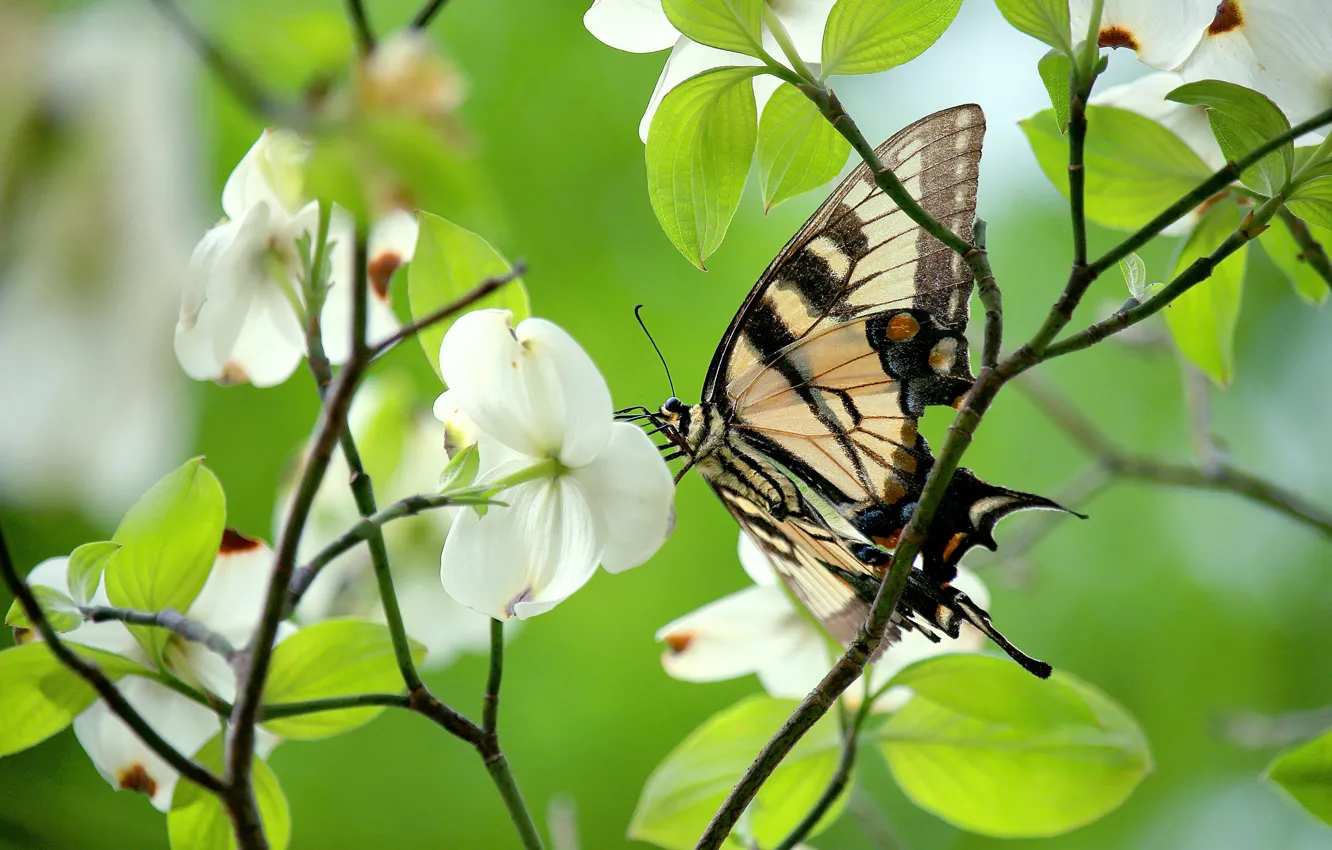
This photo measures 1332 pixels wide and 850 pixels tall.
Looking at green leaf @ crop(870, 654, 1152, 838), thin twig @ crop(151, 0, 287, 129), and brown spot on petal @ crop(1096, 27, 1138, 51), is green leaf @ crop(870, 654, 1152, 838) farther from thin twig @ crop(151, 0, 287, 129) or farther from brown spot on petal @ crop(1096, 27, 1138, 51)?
thin twig @ crop(151, 0, 287, 129)

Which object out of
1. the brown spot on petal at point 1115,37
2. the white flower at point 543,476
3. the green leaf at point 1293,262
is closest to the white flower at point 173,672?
the white flower at point 543,476

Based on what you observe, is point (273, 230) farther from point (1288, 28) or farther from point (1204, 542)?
point (1204, 542)

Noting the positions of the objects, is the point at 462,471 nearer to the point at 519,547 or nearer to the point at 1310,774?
the point at 519,547

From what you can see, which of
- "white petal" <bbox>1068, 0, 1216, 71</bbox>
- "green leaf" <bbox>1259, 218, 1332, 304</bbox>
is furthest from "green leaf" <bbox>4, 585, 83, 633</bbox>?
"green leaf" <bbox>1259, 218, 1332, 304</bbox>

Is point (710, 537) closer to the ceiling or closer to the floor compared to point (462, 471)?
closer to the ceiling

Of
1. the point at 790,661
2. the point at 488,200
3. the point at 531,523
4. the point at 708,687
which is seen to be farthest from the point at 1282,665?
the point at 488,200

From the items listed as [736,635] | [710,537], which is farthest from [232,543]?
[710,537]
